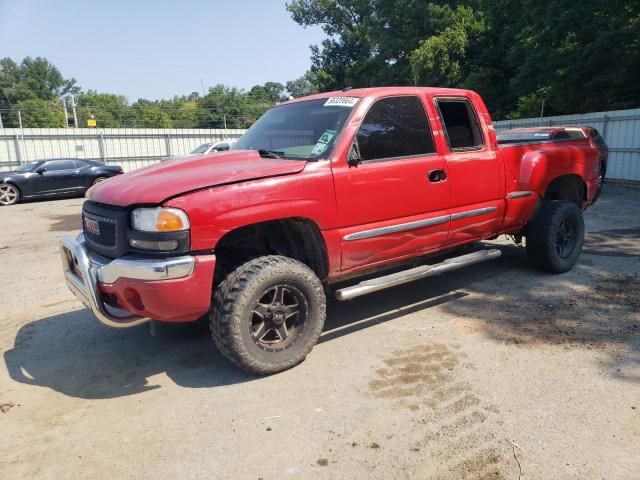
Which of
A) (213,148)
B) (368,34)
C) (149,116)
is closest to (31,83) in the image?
(149,116)

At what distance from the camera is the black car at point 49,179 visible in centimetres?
1434

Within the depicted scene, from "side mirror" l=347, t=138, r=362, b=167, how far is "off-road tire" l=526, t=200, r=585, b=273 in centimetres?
259

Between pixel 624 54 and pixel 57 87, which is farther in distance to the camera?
pixel 57 87

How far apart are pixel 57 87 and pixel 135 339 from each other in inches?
4646

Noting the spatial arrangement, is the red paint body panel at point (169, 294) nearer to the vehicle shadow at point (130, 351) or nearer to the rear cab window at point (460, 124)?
the vehicle shadow at point (130, 351)

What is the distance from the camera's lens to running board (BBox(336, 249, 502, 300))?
3709 millimetres

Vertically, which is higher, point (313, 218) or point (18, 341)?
point (313, 218)

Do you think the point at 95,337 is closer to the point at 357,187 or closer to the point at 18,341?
the point at 18,341

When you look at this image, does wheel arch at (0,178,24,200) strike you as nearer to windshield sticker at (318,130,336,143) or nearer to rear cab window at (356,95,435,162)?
windshield sticker at (318,130,336,143)

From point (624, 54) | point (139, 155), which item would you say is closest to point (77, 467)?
point (624, 54)

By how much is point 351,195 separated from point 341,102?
839mm

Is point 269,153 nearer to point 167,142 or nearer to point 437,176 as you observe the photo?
point 437,176

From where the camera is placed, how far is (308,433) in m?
2.79

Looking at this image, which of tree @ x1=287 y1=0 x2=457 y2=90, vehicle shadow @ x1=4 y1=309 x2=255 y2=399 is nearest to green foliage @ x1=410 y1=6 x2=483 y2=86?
tree @ x1=287 y1=0 x2=457 y2=90
